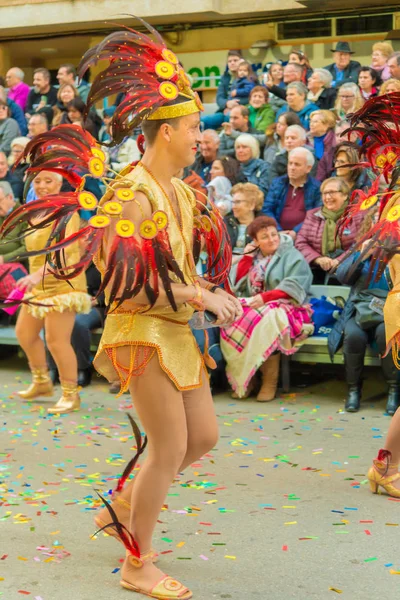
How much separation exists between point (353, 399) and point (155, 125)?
3.75 meters

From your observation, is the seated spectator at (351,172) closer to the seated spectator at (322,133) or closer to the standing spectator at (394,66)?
the seated spectator at (322,133)

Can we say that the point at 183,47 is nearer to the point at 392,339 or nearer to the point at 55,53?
the point at 55,53

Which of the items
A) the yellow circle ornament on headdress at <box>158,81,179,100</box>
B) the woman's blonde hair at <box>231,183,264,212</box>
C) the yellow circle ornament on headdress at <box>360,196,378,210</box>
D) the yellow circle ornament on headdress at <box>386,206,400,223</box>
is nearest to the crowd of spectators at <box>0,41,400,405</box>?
the woman's blonde hair at <box>231,183,264,212</box>

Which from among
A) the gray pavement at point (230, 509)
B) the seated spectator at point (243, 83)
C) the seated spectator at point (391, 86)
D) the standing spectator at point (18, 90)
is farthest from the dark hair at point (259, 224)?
the standing spectator at point (18, 90)

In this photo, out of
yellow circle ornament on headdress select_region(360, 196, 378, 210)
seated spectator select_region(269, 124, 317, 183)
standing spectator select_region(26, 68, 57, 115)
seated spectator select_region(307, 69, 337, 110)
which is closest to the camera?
yellow circle ornament on headdress select_region(360, 196, 378, 210)

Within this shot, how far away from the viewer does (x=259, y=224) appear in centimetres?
753

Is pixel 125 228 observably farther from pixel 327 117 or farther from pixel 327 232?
pixel 327 117

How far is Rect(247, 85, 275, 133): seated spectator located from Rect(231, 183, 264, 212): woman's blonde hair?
253cm

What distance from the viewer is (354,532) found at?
4.57 metres

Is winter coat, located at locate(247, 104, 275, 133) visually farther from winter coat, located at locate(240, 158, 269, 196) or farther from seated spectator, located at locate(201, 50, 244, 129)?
winter coat, located at locate(240, 158, 269, 196)

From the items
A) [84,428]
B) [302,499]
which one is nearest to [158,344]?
[302,499]

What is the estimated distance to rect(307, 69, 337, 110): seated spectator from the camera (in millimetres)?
10023

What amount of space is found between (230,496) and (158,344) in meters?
1.63

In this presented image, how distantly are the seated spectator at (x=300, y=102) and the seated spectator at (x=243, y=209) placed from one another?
1.99 meters
